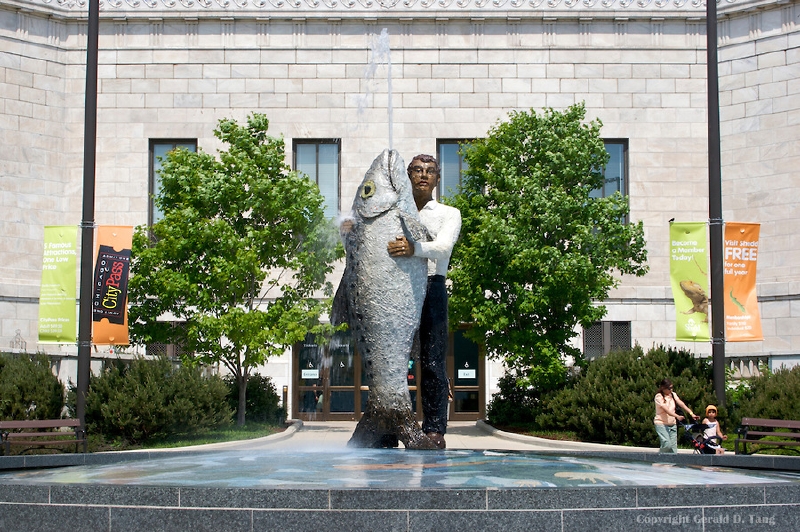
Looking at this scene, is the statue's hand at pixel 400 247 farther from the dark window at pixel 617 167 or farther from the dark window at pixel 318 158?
the dark window at pixel 617 167

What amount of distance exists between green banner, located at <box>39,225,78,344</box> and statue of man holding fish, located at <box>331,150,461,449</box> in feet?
37.5

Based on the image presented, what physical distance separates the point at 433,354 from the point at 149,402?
12.1 metres

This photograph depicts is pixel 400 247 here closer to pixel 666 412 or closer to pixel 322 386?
pixel 666 412

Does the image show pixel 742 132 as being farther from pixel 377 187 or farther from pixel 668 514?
pixel 668 514

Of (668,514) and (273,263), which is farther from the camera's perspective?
(273,263)

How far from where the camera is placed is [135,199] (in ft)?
103

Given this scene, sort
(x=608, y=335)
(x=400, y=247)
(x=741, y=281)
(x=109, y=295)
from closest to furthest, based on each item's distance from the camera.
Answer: (x=400, y=247) < (x=109, y=295) < (x=741, y=281) < (x=608, y=335)

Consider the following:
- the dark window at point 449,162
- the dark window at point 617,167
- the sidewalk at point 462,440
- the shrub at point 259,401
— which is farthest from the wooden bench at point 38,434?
the dark window at point 617,167

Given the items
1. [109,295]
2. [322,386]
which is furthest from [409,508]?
[322,386]

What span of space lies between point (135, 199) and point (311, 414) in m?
8.92

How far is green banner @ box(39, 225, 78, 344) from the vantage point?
19.7 metres

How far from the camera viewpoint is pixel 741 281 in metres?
20.6

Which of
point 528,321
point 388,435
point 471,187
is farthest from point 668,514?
point 471,187

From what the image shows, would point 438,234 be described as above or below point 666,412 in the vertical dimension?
above
